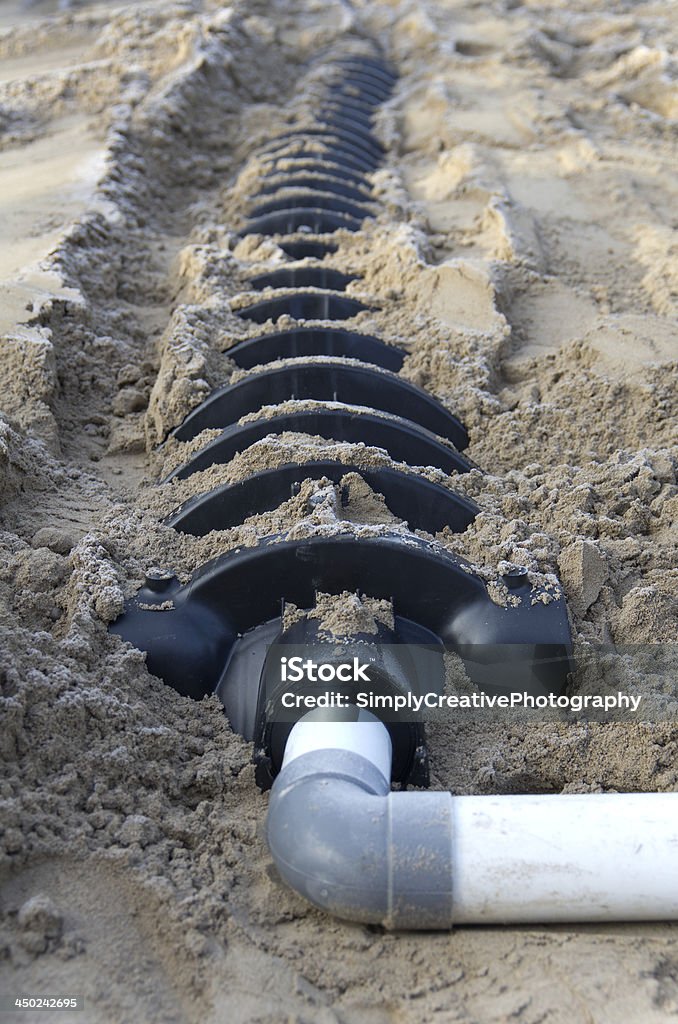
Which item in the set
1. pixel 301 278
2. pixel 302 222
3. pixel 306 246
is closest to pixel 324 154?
pixel 302 222

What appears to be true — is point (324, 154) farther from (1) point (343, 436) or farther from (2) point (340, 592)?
(2) point (340, 592)

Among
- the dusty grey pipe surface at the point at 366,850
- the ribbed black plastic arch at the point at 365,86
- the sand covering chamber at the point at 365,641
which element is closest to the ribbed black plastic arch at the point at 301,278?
the sand covering chamber at the point at 365,641

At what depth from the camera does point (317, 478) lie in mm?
2742

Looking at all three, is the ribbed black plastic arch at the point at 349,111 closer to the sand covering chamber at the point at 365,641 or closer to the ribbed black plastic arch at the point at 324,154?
the ribbed black plastic arch at the point at 324,154

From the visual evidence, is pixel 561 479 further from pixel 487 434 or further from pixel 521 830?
pixel 521 830

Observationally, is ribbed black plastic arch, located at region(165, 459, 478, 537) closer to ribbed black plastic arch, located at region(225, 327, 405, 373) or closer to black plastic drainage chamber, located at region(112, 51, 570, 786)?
black plastic drainage chamber, located at region(112, 51, 570, 786)

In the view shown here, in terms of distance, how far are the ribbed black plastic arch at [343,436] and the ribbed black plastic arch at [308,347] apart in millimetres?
636

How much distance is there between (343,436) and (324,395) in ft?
1.36

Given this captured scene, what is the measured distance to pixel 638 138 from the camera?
6234 millimetres

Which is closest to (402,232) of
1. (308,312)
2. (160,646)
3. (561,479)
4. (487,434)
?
(308,312)

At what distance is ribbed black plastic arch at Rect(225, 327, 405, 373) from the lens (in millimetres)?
3688

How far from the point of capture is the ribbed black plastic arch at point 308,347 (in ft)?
12.1

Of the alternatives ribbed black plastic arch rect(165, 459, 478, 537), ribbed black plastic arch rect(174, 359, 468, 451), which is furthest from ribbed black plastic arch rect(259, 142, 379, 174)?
ribbed black plastic arch rect(165, 459, 478, 537)

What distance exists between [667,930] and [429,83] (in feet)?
23.7
